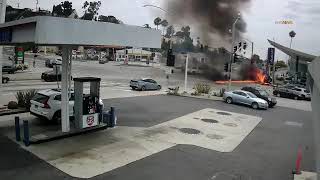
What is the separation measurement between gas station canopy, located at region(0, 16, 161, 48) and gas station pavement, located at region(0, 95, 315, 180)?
12.4 feet

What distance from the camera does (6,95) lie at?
2645cm

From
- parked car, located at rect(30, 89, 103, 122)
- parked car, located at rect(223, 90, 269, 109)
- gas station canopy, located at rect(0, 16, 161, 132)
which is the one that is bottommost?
parked car, located at rect(223, 90, 269, 109)

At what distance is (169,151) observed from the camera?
1420 centimetres

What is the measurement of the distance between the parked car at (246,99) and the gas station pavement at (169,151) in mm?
6136

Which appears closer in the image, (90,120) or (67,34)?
(67,34)

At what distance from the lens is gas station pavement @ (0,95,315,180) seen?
11.6m

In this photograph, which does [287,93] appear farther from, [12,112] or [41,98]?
[41,98]

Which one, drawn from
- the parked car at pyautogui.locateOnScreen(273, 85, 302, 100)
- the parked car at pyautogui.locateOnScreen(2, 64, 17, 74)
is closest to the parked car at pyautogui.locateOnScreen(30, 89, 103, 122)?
the parked car at pyautogui.locateOnScreen(2, 64, 17, 74)

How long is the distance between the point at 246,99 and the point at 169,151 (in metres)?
16.7

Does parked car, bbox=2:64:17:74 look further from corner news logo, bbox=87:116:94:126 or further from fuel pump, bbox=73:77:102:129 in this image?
corner news logo, bbox=87:116:94:126

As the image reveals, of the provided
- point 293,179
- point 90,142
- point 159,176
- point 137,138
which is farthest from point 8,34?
point 293,179

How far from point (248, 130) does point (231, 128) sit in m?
0.88

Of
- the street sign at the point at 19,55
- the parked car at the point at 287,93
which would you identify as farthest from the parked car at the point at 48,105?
the street sign at the point at 19,55

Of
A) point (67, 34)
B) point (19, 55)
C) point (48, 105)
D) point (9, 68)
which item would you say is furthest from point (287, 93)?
point (19, 55)
